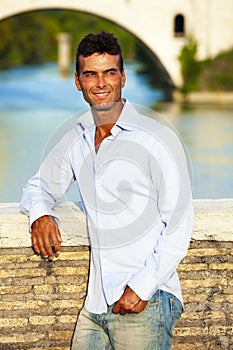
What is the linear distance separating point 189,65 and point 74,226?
14.7m

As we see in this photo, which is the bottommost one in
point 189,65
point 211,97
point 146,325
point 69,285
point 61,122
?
point 211,97

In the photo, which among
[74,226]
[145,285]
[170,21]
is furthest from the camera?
[170,21]

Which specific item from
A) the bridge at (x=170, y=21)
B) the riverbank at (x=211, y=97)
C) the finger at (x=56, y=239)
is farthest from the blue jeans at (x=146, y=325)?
the bridge at (x=170, y=21)

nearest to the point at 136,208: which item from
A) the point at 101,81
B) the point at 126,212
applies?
the point at 126,212

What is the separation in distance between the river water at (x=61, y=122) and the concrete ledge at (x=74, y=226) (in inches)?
29.5

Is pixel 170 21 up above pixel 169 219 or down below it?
below

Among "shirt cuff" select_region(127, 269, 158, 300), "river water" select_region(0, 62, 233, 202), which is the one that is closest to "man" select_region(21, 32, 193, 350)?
"shirt cuff" select_region(127, 269, 158, 300)

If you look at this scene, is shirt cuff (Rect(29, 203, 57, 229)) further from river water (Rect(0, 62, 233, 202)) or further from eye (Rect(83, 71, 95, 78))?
river water (Rect(0, 62, 233, 202))

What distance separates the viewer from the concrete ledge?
7.88ft

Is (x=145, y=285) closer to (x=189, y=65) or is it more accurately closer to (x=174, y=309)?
(x=174, y=309)

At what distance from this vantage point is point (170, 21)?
17391mm

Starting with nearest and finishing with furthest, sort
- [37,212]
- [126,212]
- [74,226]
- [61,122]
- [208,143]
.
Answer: [126,212] → [37,212] → [74,226] → [61,122] → [208,143]

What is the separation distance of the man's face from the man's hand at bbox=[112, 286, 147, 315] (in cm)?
47

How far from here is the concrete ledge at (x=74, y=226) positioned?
2.40 meters
